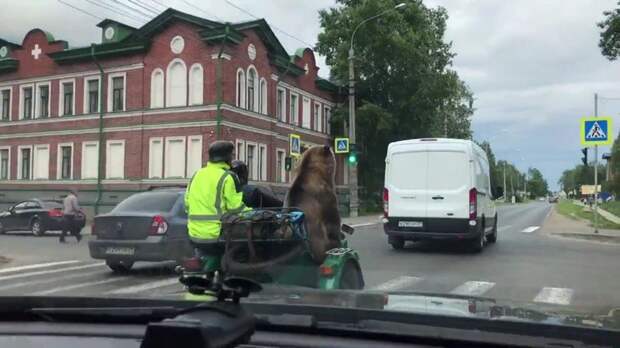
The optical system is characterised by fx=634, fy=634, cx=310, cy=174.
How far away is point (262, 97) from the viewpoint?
34.8 m

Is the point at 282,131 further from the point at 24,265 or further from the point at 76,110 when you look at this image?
the point at 24,265

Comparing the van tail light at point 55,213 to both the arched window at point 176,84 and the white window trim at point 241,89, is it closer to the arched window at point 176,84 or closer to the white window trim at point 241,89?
the arched window at point 176,84

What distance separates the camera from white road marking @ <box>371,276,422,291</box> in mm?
9609

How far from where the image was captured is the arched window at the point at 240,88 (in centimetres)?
3228

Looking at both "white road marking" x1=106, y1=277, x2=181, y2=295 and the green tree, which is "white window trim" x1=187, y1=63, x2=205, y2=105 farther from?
"white road marking" x1=106, y1=277, x2=181, y2=295

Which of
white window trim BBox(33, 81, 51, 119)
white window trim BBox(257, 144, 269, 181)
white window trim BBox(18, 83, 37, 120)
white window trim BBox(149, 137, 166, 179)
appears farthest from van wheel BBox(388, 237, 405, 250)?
white window trim BBox(18, 83, 37, 120)

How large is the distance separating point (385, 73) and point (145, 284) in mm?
35853

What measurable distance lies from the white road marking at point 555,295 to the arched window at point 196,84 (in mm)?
24367

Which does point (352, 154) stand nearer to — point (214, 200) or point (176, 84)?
point (176, 84)

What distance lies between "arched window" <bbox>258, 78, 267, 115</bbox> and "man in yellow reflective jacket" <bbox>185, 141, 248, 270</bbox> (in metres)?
28.6

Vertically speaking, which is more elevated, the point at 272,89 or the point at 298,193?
the point at 272,89

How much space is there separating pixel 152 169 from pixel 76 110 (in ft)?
21.5

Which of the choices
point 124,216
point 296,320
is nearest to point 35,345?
point 296,320

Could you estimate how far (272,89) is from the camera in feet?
118
